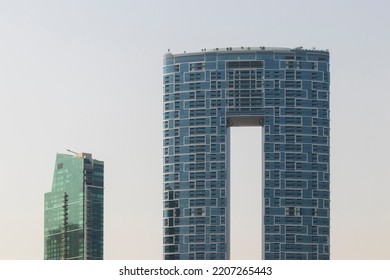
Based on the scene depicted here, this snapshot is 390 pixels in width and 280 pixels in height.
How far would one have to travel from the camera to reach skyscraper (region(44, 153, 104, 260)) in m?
156

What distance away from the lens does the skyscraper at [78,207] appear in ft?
512

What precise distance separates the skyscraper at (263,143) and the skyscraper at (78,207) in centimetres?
1311

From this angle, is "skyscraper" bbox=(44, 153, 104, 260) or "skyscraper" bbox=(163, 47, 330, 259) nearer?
"skyscraper" bbox=(44, 153, 104, 260)

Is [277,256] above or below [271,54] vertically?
below

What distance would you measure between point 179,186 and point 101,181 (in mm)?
15682

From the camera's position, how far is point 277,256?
165500 mm

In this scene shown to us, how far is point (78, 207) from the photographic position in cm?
16125

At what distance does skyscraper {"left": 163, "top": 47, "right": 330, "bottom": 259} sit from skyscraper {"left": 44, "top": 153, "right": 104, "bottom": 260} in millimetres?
13108

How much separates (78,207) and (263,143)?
29.0 meters

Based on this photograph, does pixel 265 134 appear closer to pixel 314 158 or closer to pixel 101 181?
pixel 314 158

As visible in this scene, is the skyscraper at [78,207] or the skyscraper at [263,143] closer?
the skyscraper at [78,207]

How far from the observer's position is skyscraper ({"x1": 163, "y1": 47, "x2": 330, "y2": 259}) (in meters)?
166
